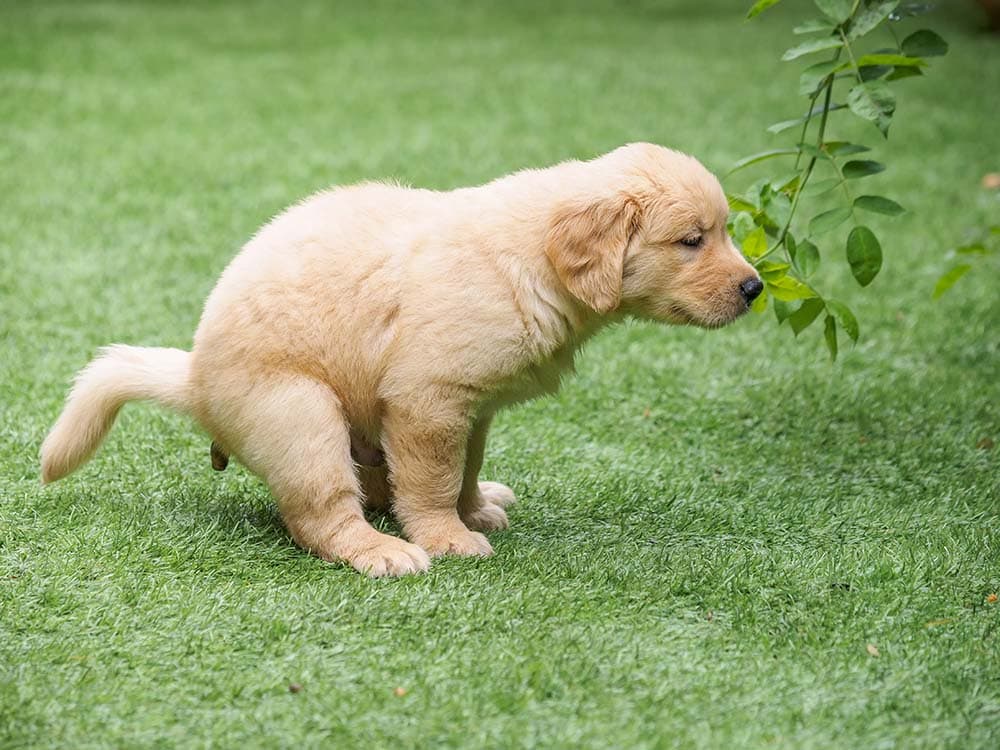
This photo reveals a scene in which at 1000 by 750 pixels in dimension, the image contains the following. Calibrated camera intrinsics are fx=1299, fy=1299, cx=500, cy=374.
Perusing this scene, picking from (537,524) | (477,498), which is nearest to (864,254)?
(537,524)

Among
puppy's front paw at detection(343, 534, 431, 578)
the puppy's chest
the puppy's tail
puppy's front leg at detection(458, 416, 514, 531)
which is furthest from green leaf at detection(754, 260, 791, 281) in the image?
the puppy's tail

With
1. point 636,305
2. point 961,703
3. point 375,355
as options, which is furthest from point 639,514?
point 961,703

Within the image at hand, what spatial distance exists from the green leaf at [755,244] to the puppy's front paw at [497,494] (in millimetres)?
1103

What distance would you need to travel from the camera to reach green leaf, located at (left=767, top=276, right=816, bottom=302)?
4109 millimetres

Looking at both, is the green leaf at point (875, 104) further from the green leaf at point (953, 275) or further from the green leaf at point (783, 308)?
the green leaf at point (953, 275)

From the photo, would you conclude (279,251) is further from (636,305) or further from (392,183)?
(636,305)

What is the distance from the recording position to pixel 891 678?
10.1 ft

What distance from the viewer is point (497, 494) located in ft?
14.0

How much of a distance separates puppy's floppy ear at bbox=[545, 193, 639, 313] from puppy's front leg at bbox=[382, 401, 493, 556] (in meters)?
0.48

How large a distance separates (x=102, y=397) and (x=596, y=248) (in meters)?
1.51

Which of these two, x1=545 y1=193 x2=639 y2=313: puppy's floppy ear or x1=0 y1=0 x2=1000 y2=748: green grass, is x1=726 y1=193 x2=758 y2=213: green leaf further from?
x1=0 y1=0 x2=1000 y2=748: green grass

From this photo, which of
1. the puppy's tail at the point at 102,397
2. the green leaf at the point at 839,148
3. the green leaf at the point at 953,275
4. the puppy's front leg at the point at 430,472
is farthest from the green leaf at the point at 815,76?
the puppy's tail at the point at 102,397

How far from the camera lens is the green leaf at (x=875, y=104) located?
3.83 m

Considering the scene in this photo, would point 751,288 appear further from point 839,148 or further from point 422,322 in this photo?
point 422,322
